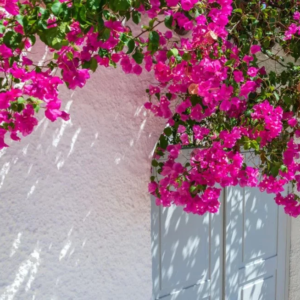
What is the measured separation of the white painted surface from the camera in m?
2.51

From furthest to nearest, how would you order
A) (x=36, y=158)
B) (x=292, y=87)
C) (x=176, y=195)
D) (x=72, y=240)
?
(x=292, y=87)
(x=176, y=195)
(x=72, y=240)
(x=36, y=158)

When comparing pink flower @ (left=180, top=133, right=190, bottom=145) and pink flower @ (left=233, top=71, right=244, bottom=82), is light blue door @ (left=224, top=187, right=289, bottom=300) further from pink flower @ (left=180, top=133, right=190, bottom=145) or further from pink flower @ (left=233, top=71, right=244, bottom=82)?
pink flower @ (left=233, top=71, right=244, bottom=82)

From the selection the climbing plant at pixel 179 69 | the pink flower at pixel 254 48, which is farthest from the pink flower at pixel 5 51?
the pink flower at pixel 254 48

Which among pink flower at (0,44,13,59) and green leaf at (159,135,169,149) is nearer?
pink flower at (0,44,13,59)

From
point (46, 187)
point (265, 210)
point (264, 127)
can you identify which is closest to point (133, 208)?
point (46, 187)

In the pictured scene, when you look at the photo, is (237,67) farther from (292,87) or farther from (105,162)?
(105,162)

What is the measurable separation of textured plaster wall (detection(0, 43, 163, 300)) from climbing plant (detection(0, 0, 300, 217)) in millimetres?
142

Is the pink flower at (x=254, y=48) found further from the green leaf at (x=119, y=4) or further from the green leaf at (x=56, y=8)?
the green leaf at (x=56, y=8)

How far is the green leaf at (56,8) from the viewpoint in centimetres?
183

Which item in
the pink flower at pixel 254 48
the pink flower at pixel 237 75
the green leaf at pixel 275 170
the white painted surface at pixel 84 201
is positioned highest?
the pink flower at pixel 254 48

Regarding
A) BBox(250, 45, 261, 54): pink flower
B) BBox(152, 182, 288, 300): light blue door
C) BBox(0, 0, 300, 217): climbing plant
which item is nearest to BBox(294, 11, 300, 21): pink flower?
BBox(0, 0, 300, 217): climbing plant

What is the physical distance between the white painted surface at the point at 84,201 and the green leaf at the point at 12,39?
744 millimetres

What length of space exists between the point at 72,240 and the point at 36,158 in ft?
1.87

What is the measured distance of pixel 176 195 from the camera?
293 cm
